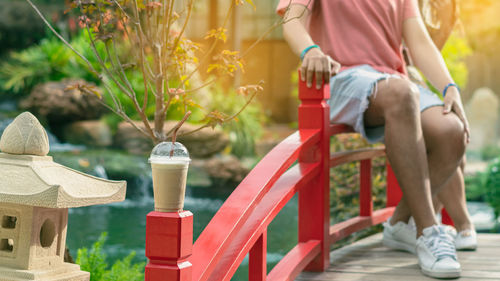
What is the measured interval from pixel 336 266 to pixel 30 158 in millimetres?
1489

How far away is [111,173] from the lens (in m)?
8.61

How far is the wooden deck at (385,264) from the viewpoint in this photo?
2.36 m

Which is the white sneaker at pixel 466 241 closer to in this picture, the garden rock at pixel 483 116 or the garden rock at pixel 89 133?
the garden rock at pixel 89 133

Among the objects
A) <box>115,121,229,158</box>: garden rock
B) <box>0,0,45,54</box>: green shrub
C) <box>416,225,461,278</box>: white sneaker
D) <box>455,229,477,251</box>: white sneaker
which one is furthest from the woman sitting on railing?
<box>0,0,45,54</box>: green shrub

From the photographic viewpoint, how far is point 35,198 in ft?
4.32

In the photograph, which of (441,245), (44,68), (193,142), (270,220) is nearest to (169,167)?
(270,220)

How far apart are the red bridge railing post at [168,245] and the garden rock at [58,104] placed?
8.98 metres

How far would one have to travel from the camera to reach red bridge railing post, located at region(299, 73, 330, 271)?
2.40 meters

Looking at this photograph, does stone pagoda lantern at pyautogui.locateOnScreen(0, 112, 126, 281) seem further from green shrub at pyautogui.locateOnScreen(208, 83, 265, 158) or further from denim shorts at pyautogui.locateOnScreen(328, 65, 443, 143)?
green shrub at pyautogui.locateOnScreen(208, 83, 265, 158)

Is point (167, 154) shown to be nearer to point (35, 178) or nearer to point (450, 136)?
point (35, 178)

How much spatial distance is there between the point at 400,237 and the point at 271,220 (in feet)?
3.36

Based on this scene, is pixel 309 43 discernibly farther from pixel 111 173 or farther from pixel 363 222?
pixel 111 173

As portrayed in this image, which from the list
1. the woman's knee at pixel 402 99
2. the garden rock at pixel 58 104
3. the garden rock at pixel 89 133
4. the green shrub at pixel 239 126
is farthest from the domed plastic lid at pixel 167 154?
the garden rock at pixel 58 104

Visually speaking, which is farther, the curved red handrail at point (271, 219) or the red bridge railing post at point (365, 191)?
the red bridge railing post at point (365, 191)
